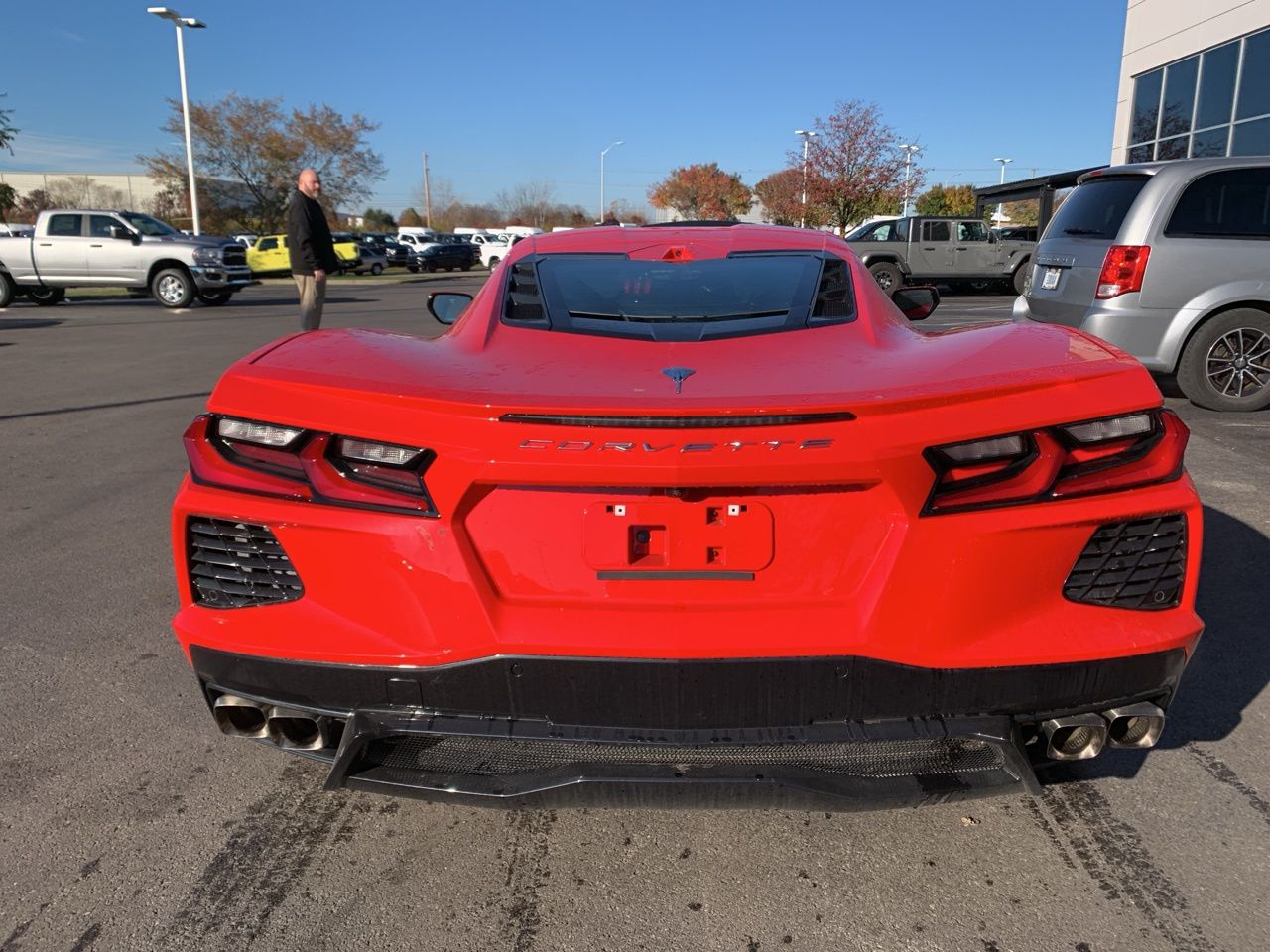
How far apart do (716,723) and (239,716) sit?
108cm

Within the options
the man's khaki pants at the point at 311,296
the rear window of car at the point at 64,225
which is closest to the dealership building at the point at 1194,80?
the man's khaki pants at the point at 311,296

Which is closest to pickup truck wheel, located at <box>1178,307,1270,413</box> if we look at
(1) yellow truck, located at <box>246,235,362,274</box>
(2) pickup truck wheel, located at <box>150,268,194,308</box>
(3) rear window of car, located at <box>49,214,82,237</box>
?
(2) pickup truck wheel, located at <box>150,268,194,308</box>

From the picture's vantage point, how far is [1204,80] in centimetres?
1822

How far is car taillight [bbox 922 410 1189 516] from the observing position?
1.84 meters

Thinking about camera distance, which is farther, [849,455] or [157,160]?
[157,160]

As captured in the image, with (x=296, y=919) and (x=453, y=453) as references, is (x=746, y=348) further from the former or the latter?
(x=296, y=919)

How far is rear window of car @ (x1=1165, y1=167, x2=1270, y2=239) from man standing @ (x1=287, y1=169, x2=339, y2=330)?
7.25 m

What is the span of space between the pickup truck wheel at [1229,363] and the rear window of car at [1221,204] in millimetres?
674

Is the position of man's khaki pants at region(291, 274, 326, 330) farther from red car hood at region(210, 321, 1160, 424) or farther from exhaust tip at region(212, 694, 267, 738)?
exhaust tip at region(212, 694, 267, 738)

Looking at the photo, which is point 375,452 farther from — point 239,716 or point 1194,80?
point 1194,80

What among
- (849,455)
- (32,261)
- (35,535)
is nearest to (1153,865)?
(849,455)

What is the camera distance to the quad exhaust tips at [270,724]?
204 cm

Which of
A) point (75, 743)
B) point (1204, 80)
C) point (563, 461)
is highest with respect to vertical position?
A: point (1204, 80)

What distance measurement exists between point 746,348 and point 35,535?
4184mm
